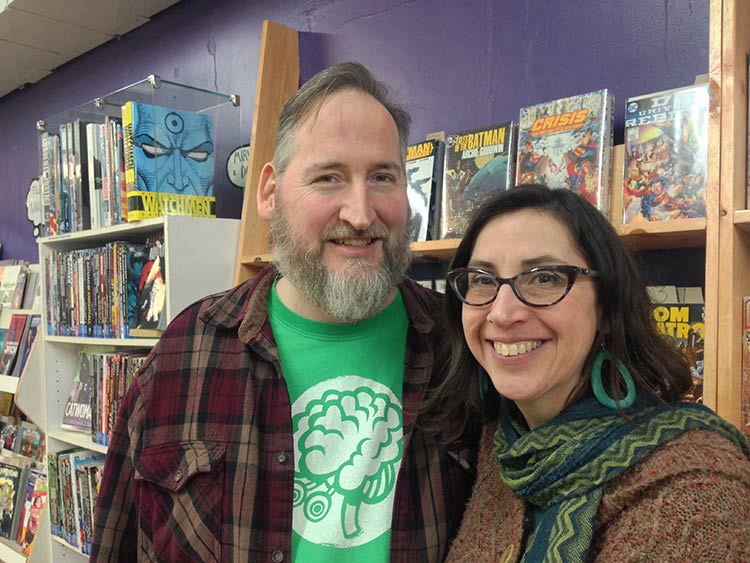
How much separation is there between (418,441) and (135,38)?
2.61m

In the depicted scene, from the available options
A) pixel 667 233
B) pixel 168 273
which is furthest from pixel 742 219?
pixel 168 273

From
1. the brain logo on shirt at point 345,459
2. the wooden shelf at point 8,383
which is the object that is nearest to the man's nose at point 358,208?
the brain logo on shirt at point 345,459

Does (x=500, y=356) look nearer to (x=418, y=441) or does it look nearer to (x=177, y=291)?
(x=418, y=441)

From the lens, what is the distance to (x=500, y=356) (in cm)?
94

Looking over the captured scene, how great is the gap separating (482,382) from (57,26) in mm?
2761

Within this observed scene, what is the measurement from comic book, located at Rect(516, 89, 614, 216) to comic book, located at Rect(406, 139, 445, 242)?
0.85 ft

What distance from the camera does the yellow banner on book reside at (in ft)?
6.81

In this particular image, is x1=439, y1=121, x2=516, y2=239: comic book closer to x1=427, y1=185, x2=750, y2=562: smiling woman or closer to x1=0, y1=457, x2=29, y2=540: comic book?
x1=427, y1=185, x2=750, y2=562: smiling woman

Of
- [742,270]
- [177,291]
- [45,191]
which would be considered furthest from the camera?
[45,191]

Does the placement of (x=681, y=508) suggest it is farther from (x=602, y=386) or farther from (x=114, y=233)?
(x=114, y=233)

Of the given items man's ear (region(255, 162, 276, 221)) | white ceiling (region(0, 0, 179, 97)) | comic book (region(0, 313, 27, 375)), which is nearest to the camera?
man's ear (region(255, 162, 276, 221))

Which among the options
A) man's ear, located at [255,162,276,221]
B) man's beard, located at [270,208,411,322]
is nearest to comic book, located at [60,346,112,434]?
man's ear, located at [255,162,276,221]

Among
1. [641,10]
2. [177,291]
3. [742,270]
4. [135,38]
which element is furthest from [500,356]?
[135,38]

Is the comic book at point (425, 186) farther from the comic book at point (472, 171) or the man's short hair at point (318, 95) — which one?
the man's short hair at point (318, 95)
